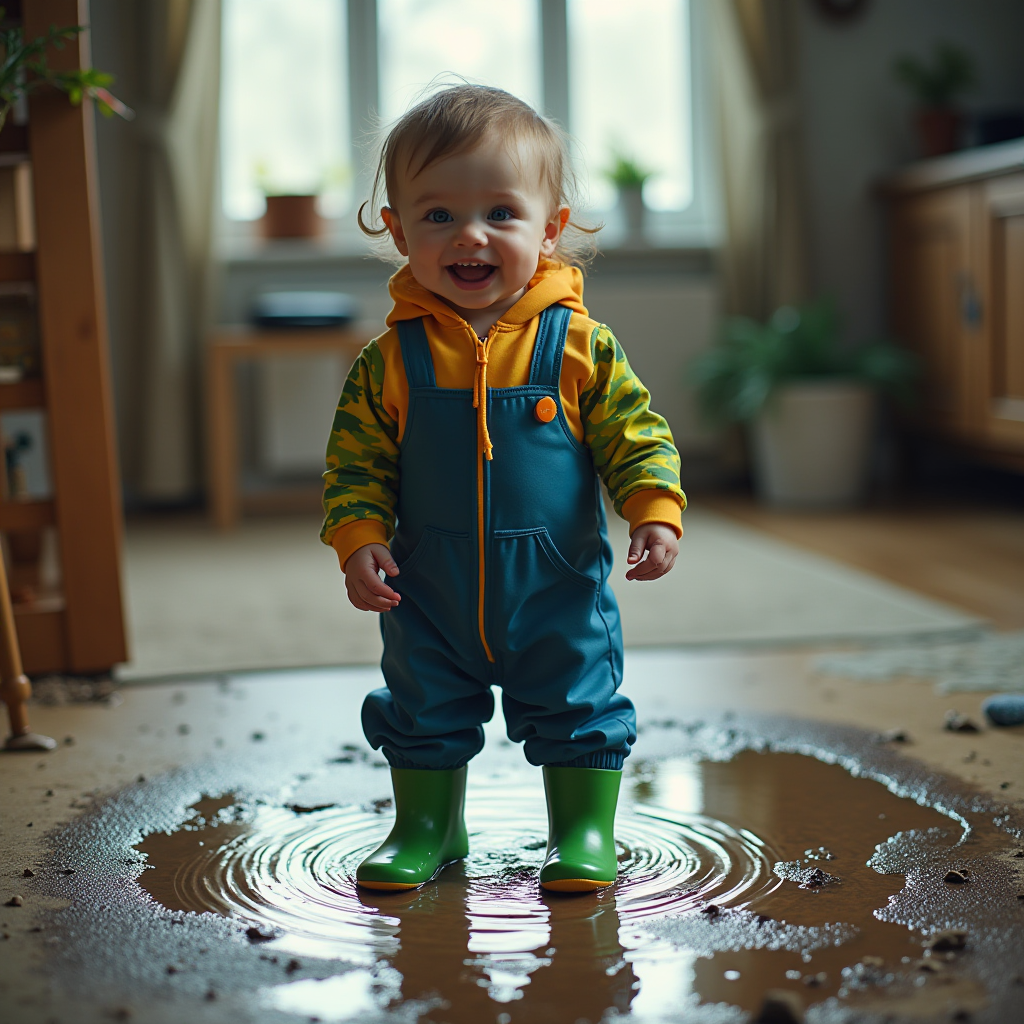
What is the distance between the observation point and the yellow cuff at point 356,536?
1193mm

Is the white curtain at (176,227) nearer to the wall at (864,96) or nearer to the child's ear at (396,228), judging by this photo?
Result: the wall at (864,96)

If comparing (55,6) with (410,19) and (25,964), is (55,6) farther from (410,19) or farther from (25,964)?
(410,19)

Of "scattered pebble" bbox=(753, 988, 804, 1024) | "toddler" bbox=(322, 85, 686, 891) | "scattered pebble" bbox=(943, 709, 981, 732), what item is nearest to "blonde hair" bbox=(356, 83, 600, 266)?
"toddler" bbox=(322, 85, 686, 891)

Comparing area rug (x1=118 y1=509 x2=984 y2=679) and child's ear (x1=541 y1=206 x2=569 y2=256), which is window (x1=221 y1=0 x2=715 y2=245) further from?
child's ear (x1=541 y1=206 x2=569 y2=256)

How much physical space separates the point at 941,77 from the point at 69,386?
124 inches

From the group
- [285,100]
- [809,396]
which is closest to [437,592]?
[809,396]

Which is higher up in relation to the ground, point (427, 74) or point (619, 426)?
point (427, 74)

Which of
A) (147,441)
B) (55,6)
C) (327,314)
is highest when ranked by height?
(55,6)

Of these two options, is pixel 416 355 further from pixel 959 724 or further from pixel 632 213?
pixel 632 213

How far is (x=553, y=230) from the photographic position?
49.5 inches

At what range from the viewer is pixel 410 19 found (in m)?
4.12

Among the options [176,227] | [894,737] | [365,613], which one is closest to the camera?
[894,737]

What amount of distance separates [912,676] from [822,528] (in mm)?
1492

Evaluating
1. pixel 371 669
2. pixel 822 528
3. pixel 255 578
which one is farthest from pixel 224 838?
pixel 822 528
